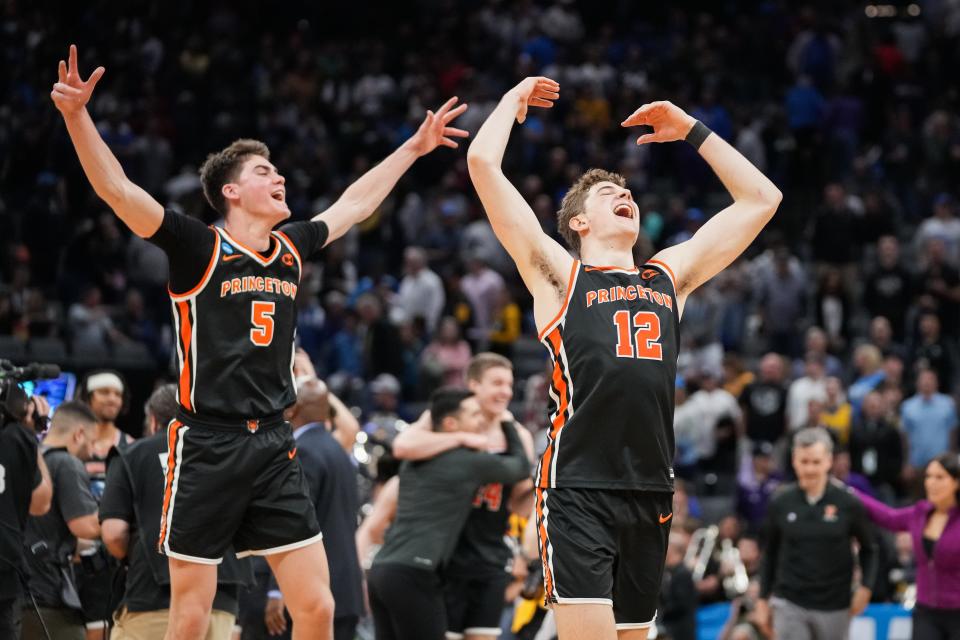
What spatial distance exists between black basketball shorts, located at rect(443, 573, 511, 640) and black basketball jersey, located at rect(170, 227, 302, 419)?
3.24m

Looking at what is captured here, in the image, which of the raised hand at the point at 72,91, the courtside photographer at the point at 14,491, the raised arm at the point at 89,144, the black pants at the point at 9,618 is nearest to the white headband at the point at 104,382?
the courtside photographer at the point at 14,491

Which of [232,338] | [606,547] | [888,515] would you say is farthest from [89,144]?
[888,515]

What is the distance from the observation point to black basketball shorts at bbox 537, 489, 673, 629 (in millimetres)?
5895

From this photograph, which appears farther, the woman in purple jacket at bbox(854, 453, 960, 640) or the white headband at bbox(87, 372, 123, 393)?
the woman in purple jacket at bbox(854, 453, 960, 640)

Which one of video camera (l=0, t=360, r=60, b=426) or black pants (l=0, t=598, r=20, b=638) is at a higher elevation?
video camera (l=0, t=360, r=60, b=426)

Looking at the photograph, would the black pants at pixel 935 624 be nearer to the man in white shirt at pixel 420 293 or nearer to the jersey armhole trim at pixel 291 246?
the jersey armhole trim at pixel 291 246

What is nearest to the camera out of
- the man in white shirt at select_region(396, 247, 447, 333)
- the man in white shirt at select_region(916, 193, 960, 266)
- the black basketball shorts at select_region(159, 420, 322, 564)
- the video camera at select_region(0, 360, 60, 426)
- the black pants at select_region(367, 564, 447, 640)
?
the black basketball shorts at select_region(159, 420, 322, 564)

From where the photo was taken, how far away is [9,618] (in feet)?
24.6

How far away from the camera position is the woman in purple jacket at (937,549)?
10.7m

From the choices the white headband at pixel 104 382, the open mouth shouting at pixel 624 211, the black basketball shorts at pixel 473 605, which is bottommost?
the black basketball shorts at pixel 473 605

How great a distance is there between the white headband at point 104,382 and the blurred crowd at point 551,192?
538cm

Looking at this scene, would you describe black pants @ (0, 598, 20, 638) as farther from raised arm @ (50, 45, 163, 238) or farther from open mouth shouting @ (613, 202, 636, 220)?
open mouth shouting @ (613, 202, 636, 220)

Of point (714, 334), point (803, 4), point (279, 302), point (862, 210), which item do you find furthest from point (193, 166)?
point (279, 302)

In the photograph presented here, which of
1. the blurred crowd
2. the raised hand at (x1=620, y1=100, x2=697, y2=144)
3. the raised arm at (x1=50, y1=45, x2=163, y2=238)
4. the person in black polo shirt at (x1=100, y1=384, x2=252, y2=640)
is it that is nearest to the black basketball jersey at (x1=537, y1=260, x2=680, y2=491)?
the raised hand at (x1=620, y1=100, x2=697, y2=144)
